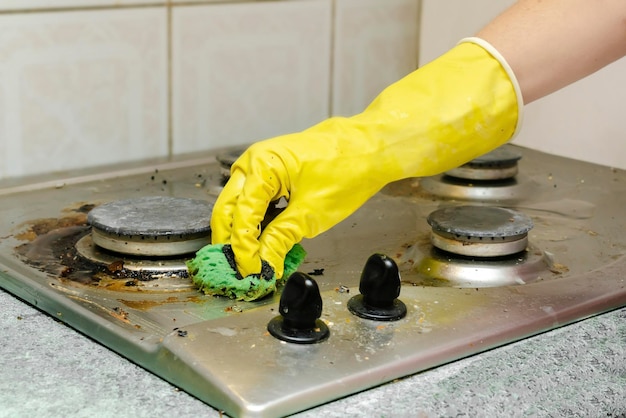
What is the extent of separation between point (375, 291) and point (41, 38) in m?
0.61

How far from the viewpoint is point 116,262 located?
0.91m

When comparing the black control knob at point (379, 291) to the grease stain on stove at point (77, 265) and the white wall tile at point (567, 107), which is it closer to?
the grease stain on stove at point (77, 265)

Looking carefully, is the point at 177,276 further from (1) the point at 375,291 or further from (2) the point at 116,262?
(1) the point at 375,291

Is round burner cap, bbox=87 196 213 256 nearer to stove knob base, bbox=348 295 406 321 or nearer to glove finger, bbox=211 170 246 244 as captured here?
glove finger, bbox=211 170 246 244

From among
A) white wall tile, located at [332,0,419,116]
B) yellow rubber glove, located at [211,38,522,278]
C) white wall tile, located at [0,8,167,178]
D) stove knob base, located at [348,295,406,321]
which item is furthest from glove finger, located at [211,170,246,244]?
white wall tile, located at [332,0,419,116]

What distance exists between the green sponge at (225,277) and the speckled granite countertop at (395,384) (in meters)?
0.12

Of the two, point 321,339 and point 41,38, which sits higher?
point 41,38

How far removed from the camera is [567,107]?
1.40 metres

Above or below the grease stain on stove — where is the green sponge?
above

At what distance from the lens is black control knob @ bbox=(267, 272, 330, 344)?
706 mm

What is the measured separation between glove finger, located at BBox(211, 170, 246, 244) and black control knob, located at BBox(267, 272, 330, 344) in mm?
163

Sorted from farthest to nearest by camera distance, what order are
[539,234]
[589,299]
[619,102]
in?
1. [619,102]
2. [539,234]
3. [589,299]

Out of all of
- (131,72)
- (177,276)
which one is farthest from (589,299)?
(131,72)

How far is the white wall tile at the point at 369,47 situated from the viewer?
1.45m
